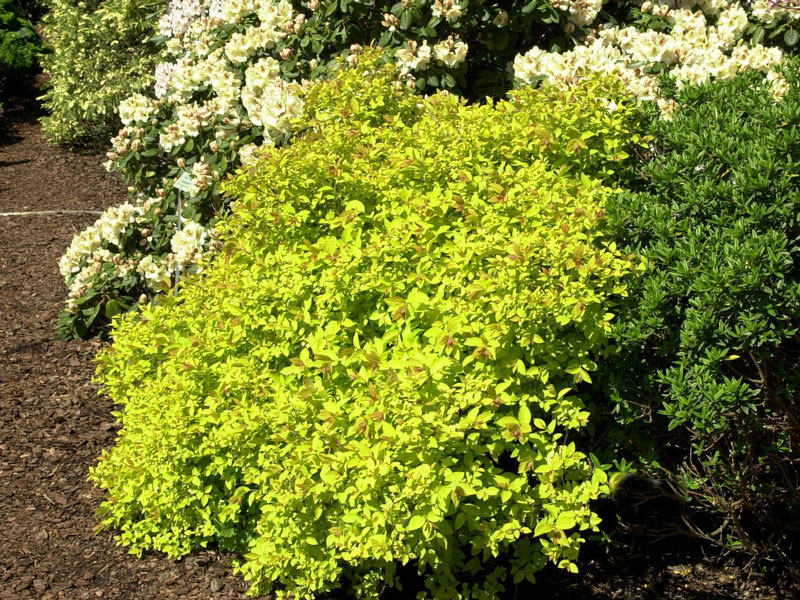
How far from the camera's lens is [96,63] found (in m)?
7.59

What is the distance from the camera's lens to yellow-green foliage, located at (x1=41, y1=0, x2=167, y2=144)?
737 centimetres

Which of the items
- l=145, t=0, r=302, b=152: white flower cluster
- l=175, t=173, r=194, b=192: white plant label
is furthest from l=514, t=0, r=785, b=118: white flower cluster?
l=175, t=173, r=194, b=192: white plant label

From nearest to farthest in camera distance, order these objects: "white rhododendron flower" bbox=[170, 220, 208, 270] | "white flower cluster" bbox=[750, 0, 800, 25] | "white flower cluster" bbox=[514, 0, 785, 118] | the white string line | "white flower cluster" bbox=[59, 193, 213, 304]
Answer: "white flower cluster" bbox=[514, 0, 785, 118]
"white flower cluster" bbox=[750, 0, 800, 25]
"white rhododendron flower" bbox=[170, 220, 208, 270]
"white flower cluster" bbox=[59, 193, 213, 304]
the white string line

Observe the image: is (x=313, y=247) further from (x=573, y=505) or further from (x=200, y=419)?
(x=573, y=505)

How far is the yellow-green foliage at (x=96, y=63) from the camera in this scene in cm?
737

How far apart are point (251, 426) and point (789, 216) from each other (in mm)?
1776

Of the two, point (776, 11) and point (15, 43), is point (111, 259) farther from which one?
point (15, 43)

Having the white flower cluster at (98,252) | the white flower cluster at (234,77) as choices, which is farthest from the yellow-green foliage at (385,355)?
the white flower cluster at (98,252)

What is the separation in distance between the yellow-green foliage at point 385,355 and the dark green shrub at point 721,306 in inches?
6.2

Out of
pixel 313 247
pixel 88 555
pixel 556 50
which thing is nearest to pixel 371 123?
pixel 313 247

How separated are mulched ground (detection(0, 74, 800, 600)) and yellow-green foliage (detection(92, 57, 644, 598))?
14 cm

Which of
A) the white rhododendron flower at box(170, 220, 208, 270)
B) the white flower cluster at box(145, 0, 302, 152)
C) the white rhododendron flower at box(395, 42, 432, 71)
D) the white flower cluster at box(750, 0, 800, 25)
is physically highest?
the white flower cluster at box(750, 0, 800, 25)

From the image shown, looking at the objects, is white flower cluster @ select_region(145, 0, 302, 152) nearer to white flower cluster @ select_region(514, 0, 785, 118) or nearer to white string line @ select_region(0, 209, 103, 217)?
white flower cluster @ select_region(514, 0, 785, 118)

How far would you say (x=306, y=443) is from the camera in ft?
8.77
